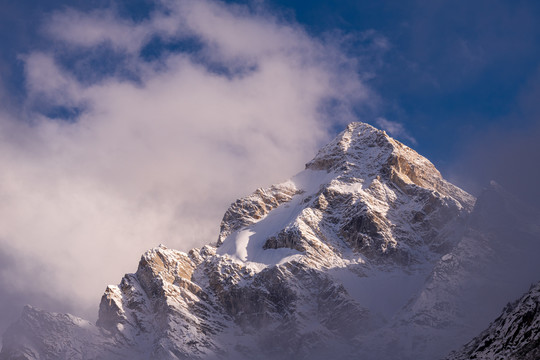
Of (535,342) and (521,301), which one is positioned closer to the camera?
(535,342)

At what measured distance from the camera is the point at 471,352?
113 metres

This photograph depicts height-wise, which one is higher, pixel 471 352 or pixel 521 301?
pixel 521 301

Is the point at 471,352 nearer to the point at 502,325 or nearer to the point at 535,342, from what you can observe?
the point at 502,325

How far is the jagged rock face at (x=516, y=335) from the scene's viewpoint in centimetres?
10044

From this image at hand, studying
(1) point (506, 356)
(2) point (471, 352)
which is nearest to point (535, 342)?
(1) point (506, 356)

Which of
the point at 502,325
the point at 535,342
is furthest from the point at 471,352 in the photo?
the point at 535,342

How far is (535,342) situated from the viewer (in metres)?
99.7

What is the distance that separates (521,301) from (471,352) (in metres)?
10.8

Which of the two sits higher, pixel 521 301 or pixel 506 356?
pixel 521 301

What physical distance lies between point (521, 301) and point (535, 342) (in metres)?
10.0

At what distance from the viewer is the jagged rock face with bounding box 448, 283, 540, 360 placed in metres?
100

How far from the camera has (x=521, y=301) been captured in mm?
108875

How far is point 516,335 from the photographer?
103938 mm

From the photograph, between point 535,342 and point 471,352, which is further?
point 471,352
